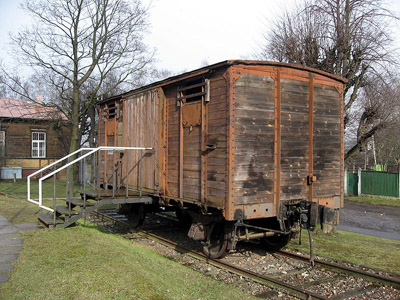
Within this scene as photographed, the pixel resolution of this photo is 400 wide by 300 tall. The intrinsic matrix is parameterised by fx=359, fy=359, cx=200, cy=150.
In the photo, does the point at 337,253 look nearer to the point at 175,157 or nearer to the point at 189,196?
the point at 189,196

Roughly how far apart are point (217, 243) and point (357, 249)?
319 centimetres

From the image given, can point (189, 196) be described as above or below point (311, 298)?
above

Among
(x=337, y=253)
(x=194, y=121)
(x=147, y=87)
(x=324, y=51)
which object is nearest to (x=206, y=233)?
(x=194, y=121)

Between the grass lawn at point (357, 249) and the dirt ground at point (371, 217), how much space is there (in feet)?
11.4

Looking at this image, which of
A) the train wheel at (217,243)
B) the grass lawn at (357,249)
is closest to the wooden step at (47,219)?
the train wheel at (217,243)

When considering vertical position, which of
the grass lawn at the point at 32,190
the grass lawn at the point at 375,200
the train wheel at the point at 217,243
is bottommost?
the grass lawn at the point at 375,200

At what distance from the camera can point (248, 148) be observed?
6.59m

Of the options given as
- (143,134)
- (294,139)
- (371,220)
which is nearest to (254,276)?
(294,139)

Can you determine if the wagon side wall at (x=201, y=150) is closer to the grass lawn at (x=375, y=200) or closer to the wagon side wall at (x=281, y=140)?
the wagon side wall at (x=281, y=140)

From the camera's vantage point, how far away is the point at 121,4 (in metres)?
18.4

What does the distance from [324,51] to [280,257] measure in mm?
9256

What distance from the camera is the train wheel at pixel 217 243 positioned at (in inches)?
281

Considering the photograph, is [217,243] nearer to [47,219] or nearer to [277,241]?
[277,241]

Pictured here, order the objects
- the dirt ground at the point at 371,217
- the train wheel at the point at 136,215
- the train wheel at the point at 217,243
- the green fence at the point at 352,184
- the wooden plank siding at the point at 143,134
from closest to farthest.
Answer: the train wheel at the point at 217,243, the wooden plank siding at the point at 143,134, the train wheel at the point at 136,215, the dirt ground at the point at 371,217, the green fence at the point at 352,184
